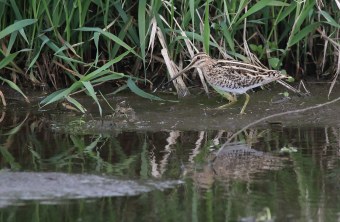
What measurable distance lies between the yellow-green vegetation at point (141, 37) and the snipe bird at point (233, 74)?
161 millimetres

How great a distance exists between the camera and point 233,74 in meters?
8.14

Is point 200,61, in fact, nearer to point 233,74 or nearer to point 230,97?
point 233,74

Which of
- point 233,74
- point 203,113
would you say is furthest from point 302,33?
point 203,113

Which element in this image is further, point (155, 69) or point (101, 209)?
point (155, 69)

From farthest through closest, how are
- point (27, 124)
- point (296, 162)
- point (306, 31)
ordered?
point (306, 31)
point (27, 124)
point (296, 162)

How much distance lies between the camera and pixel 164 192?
548 cm

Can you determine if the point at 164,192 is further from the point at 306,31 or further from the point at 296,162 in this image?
the point at 306,31

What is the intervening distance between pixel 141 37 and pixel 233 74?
2.99ft

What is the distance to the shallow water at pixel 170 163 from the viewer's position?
16.9ft

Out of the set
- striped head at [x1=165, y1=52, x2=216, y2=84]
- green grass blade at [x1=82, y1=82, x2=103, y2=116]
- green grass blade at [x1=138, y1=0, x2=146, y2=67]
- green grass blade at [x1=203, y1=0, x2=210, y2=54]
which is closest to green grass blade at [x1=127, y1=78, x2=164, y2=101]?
green grass blade at [x1=138, y1=0, x2=146, y2=67]

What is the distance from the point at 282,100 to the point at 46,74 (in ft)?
7.46

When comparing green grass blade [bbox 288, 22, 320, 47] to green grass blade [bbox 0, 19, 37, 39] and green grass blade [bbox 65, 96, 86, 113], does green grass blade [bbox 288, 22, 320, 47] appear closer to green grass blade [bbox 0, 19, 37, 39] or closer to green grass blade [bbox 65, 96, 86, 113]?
green grass blade [bbox 65, 96, 86, 113]

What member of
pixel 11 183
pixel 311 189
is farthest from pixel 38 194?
pixel 311 189

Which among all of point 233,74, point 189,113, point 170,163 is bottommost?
point 170,163
